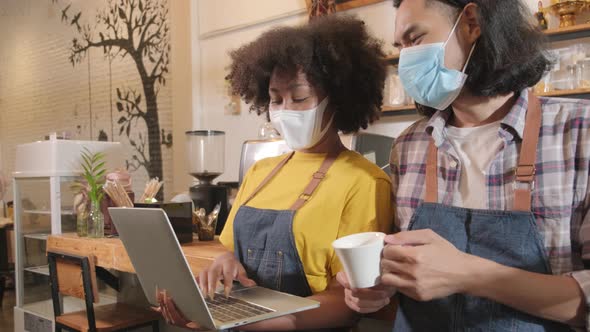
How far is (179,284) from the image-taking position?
1201 millimetres

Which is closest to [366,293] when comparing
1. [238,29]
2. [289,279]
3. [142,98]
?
[289,279]

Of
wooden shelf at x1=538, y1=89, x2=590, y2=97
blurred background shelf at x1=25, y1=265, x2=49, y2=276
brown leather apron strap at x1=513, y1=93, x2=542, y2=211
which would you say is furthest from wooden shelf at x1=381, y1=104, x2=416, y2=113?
blurred background shelf at x1=25, y1=265, x2=49, y2=276

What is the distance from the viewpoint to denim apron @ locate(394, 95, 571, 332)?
1036 millimetres

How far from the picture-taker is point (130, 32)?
20.5ft

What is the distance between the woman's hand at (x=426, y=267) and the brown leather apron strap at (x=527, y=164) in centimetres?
18

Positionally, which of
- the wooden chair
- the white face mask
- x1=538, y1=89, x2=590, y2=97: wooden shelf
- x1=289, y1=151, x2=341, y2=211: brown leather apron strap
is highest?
x1=538, y1=89, x2=590, y2=97: wooden shelf

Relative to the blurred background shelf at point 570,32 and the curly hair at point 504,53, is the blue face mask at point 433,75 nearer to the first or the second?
the curly hair at point 504,53

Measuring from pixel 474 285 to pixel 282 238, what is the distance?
0.65 m

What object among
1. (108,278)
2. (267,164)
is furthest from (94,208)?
(267,164)

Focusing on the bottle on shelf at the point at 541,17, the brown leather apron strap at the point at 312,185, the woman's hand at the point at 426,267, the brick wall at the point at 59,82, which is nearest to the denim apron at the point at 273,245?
the brown leather apron strap at the point at 312,185

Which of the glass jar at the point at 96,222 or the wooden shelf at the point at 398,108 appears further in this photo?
the wooden shelf at the point at 398,108

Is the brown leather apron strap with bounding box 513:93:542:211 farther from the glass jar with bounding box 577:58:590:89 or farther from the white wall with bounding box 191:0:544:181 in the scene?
the white wall with bounding box 191:0:544:181

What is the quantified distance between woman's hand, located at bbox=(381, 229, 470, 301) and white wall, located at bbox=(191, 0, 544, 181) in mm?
3641

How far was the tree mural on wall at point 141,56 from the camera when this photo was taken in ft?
19.1
